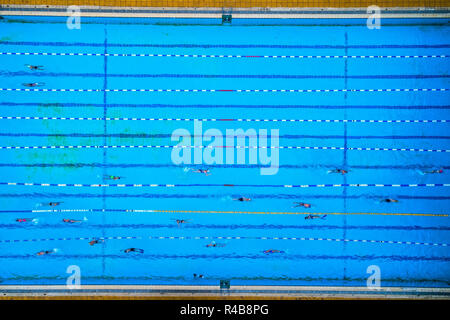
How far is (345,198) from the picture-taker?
1596mm

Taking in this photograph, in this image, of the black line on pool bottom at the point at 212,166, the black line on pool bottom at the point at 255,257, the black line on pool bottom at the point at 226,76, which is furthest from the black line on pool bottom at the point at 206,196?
the black line on pool bottom at the point at 226,76

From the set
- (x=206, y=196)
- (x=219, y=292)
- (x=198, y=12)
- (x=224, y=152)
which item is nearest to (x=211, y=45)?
(x=198, y=12)

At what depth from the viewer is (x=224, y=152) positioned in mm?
1595

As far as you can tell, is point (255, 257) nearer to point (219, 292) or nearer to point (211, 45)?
point (219, 292)

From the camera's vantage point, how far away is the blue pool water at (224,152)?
5.15 ft

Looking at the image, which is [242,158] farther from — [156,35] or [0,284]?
[0,284]

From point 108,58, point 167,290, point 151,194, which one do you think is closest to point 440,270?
point 167,290

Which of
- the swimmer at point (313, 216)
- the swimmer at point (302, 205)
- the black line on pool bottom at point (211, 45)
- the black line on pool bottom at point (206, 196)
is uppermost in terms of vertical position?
the black line on pool bottom at point (211, 45)

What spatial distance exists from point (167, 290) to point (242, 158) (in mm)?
843

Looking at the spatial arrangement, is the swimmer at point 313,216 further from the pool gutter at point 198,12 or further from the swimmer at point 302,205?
the pool gutter at point 198,12

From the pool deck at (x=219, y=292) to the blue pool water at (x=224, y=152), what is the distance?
0.04 metres

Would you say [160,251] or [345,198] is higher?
[345,198]

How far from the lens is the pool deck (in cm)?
159

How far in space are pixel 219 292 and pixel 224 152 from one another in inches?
30.5
